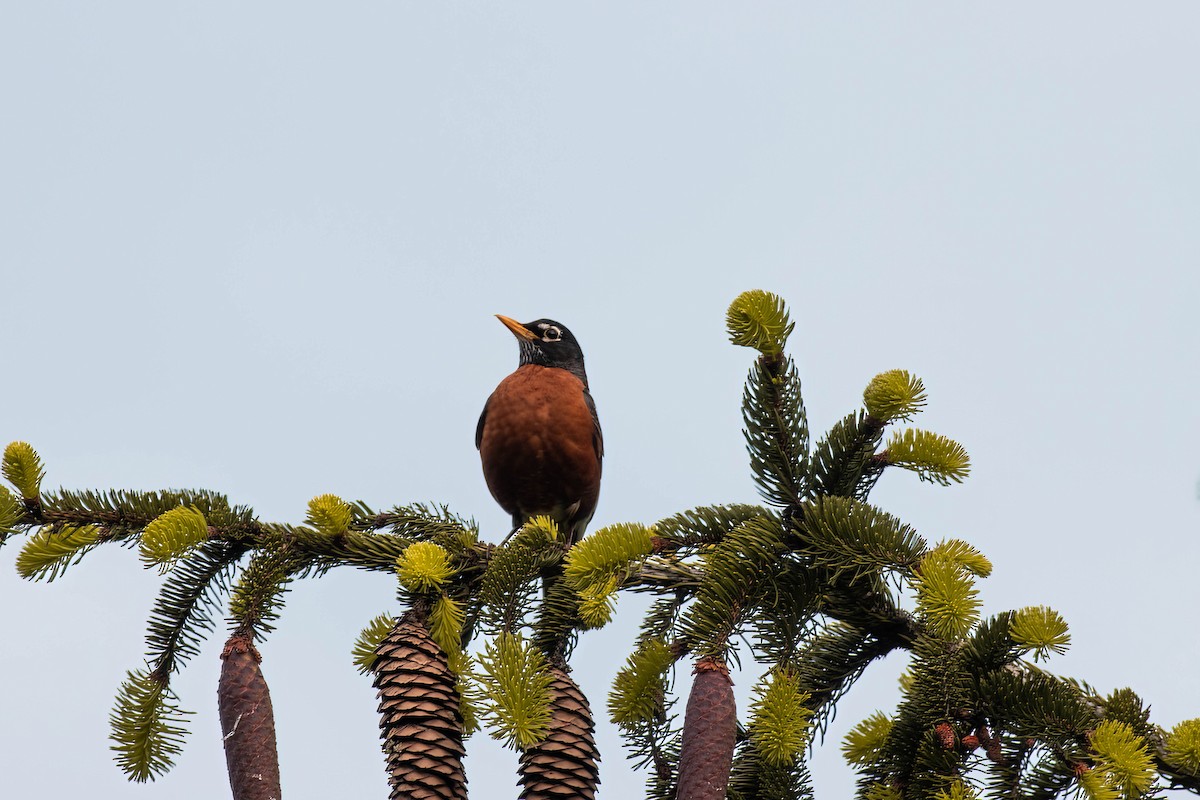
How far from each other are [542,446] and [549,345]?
3.83ft

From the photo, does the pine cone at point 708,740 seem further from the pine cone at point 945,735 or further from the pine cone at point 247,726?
the pine cone at point 247,726

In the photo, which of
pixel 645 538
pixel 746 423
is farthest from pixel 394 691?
pixel 746 423

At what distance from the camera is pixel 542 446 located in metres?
5.21

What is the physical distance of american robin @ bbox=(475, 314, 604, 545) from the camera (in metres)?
5.22

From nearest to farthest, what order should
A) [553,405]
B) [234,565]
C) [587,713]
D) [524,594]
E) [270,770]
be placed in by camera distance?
1. [270,770]
2. [587,713]
3. [524,594]
4. [234,565]
5. [553,405]

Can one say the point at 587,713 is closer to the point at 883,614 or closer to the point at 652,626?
the point at 652,626

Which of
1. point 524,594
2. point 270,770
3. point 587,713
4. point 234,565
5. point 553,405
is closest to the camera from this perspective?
point 270,770

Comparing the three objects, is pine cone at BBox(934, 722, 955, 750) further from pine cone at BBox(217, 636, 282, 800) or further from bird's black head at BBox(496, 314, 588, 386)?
bird's black head at BBox(496, 314, 588, 386)

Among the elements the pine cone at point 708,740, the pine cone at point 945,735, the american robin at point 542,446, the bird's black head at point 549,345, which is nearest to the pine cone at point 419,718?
the pine cone at point 708,740

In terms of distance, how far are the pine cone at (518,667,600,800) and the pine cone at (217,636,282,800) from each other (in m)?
0.45

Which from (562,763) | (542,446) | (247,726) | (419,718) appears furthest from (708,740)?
(542,446)

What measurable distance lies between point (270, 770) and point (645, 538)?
83 cm

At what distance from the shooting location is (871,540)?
2311 mm

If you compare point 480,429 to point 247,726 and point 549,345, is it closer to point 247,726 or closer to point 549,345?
point 549,345
